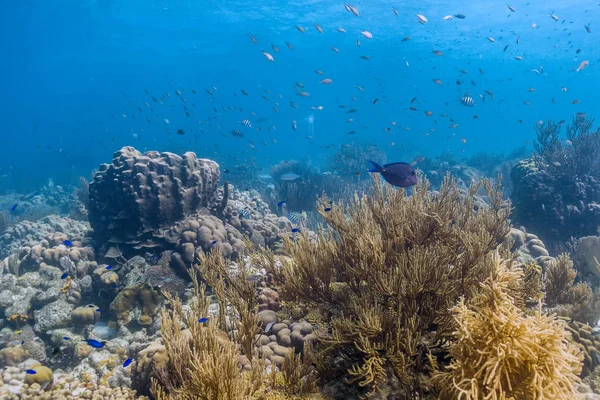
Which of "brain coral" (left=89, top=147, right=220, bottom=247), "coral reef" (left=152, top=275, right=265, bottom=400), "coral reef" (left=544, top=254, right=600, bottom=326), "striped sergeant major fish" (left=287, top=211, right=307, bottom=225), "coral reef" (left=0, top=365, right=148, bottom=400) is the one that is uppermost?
"brain coral" (left=89, top=147, right=220, bottom=247)

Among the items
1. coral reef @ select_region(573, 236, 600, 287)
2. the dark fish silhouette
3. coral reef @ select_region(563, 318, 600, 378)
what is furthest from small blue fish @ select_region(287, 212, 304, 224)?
coral reef @ select_region(573, 236, 600, 287)

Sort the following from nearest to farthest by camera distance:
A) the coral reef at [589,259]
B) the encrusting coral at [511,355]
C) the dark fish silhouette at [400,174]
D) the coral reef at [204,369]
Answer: the encrusting coral at [511,355]
the coral reef at [204,369]
the dark fish silhouette at [400,174]
the coral reef at [589,259]

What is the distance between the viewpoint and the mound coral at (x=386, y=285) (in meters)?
3.22

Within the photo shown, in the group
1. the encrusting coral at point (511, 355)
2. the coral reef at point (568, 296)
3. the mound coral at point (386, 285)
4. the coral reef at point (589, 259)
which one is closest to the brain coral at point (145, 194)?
the mound coral at point (386, 285)

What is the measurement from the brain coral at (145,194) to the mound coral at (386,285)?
446cm

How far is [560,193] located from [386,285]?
434 inches

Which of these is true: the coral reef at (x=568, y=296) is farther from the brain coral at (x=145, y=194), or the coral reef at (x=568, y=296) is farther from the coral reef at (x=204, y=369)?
the brain coral at (x=145, y=194)

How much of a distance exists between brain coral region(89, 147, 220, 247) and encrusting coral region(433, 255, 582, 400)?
734cm

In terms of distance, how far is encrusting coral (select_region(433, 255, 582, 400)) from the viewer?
217 centimetres

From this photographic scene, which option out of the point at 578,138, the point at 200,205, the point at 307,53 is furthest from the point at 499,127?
the point at 200,205

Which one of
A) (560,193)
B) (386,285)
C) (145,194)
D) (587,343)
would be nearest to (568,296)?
(587,343)

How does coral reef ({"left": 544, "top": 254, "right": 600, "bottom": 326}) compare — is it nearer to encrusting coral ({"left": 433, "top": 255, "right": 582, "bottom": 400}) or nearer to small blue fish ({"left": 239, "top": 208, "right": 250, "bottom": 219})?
encrusting coral ({"left": 433, "top": 255, "right": 582, "bottom": 400})

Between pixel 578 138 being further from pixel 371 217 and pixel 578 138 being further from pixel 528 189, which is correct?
pixel 371 217

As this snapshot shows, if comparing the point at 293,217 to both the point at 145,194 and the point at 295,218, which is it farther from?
the point at 145,194
